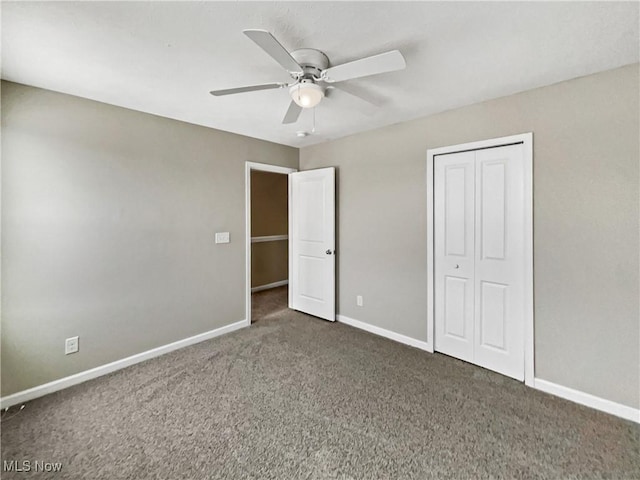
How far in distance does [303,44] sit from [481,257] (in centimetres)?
223

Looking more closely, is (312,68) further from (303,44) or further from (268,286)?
(268,286)

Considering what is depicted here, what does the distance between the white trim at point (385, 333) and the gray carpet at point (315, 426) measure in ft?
1.08

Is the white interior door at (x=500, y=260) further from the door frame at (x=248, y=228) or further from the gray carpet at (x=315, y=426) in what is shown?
the door frame at (x=248, y=228)

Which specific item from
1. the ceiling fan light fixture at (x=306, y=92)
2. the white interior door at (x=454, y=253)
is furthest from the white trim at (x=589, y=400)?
the ceiling fan light fixture at (x=306, y=92)

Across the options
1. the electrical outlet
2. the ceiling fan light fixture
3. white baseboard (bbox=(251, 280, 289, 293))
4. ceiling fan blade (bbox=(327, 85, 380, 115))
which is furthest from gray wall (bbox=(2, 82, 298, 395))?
white baseboard (bbox=(251, 280, 289, 293))

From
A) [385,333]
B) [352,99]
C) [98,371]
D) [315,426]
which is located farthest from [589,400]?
[98,371]

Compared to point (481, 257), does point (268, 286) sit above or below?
below

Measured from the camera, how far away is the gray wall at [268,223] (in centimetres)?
564

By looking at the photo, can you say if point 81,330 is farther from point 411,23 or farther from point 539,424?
point 539,424

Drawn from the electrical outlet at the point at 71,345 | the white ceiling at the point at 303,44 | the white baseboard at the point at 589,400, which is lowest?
the white baseboard at the point at 589,400

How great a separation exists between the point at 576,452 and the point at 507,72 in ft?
8.05

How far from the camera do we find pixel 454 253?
108 inches

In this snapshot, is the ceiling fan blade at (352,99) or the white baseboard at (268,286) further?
the white baseboard at (268,286)

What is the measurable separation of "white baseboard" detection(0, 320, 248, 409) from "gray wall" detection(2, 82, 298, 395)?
5cm
